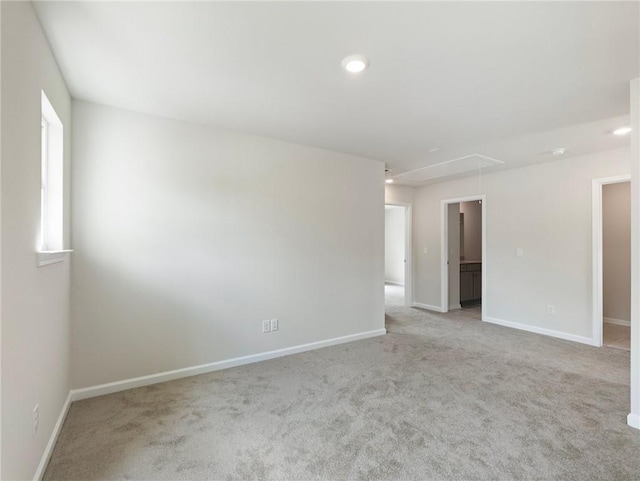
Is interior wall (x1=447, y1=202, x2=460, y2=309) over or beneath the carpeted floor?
over

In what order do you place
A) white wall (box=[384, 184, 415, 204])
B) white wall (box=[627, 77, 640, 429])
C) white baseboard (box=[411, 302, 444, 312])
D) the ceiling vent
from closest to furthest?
white wall (box=[627, 77, 640, 429]), the ceiling vent, white baseboard (box=[411, 302, 444, 312]), white wall (box=[384, 184, 415, 204])

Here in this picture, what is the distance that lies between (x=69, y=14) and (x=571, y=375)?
184 inches

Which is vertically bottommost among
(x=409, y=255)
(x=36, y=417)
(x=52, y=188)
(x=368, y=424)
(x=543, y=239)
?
(x=368, y=424)

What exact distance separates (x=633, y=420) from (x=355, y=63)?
3.08 m

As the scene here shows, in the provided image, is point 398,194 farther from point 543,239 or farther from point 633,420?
point 633,420

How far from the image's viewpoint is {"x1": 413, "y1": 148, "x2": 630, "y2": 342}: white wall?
13.2 ft

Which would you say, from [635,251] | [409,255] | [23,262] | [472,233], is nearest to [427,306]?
[409,255]

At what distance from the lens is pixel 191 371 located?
2.98m

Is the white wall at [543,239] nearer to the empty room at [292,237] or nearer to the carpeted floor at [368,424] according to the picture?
the empty room at [292,237]

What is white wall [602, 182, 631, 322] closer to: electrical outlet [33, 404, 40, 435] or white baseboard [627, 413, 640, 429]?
white baseboard [627, 413, 640, 429]

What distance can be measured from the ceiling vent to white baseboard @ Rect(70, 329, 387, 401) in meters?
2.69

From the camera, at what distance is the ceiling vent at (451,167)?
420cm

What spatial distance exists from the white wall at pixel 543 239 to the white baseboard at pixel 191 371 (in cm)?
262

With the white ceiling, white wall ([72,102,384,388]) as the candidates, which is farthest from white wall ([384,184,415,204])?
the white ceiling
